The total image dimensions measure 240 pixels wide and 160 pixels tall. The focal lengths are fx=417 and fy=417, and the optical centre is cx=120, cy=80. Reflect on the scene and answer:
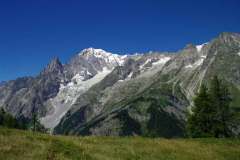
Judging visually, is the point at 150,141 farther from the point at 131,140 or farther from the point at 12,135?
the point at 12,135

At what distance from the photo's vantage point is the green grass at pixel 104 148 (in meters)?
25.2

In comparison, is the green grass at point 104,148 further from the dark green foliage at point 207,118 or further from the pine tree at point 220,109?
the pine tree at point 220,109

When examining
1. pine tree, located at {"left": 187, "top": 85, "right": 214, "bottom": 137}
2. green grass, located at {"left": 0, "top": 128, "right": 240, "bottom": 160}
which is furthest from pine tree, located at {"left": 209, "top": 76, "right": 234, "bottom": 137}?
green grass, located at {"left": 0, "top": 128, "right": 240, "bottom": 160}

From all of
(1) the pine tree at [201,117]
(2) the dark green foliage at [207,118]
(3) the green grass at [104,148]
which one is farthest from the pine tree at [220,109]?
(3) the green grass at [104,148]

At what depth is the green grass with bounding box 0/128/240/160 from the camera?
82.6 feet

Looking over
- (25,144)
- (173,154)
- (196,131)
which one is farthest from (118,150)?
(196,131)

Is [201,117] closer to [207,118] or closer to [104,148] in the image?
[207,118]

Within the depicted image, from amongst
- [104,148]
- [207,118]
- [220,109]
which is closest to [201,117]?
[207,118]

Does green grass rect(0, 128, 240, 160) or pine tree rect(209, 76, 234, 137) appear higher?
pine tree rect(209, 76, 234, 137)

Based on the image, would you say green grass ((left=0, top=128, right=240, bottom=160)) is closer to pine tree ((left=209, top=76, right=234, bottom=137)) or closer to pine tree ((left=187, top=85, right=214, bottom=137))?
pine tree ((left=187, top=85, right=214, bottom=137))

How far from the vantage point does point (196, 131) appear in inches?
2931

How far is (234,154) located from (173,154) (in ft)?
19.1

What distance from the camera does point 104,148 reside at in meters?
30.1

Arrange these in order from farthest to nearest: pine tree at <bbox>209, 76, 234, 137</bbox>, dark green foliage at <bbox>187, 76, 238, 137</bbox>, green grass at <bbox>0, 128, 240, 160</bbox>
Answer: pine tree at <bbox>209, 76, 234, 137</bbox> < dark green foliage at <bbox>187, 76, 238, 137</bbox> < green grass at <bbox>0, 128, 240, 160</bbox>
